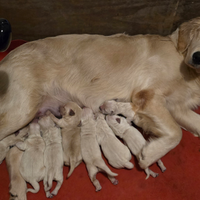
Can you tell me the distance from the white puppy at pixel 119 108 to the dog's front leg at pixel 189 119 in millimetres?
523

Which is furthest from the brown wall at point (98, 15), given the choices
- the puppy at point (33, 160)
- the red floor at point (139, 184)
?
the red floor at point (139, 184)

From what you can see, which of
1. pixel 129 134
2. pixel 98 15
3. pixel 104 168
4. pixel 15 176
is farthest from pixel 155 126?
pixel 98 15

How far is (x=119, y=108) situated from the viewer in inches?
83.5

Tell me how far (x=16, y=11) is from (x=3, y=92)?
4.65 ft

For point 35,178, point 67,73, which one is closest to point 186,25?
point 67,73

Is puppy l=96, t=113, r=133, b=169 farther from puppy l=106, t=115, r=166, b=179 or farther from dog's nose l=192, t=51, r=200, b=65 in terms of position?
dog's nose l=192, t=51, r=200, b=65

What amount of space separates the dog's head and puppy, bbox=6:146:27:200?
1.93 meters

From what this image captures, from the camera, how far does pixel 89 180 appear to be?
1.96 metres

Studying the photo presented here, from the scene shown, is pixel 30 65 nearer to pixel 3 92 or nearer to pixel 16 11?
pixel 3 92

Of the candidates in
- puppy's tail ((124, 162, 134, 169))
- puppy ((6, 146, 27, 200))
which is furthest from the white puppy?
puppy ((6, 146, 27, 200))

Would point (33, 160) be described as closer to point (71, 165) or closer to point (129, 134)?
point (71, 165)

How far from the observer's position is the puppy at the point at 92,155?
6.04 feet

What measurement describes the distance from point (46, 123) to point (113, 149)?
82 cm

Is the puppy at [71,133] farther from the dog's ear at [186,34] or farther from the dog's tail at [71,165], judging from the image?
the dog's ear at [186,34]
